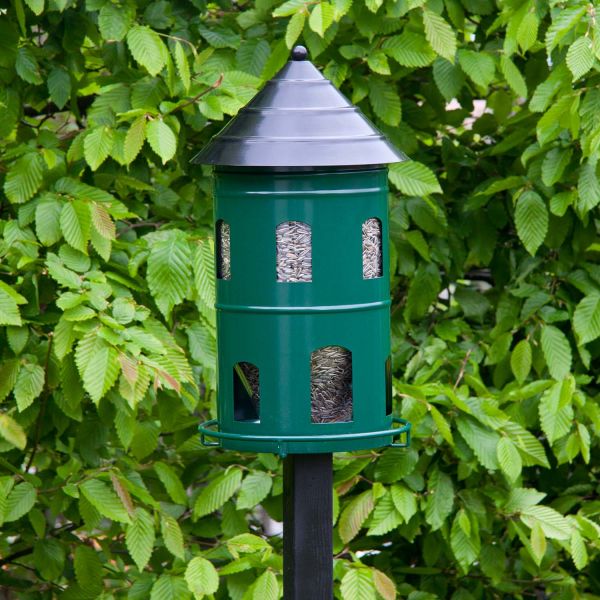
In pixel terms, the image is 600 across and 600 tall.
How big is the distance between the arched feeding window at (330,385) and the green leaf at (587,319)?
1.22 meters

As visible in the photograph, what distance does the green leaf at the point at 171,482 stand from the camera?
10.3ft

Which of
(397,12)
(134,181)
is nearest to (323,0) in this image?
(397,12)

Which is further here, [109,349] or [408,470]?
[408,470]

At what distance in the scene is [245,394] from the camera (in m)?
2.30

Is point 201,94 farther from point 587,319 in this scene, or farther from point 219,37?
point 587,319

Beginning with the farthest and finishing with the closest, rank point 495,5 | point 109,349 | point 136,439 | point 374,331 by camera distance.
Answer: point 495,5
point 136,439
point 109,349
point 374,331

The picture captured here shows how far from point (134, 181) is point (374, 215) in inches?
36.4

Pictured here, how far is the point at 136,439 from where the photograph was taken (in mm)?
3109

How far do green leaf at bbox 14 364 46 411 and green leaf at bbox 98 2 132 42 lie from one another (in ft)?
2.75

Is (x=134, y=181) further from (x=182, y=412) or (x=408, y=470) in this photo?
(x=408, y=470)

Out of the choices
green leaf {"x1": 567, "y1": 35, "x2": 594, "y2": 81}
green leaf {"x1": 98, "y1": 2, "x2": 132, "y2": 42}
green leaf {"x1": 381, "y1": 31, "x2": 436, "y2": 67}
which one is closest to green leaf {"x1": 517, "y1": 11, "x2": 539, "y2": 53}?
green leaf {"x1": 567, "y1": 35, "x2": 594, "y2": 81}

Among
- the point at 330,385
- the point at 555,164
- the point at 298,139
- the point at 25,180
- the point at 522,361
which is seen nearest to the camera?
the point at 298,139

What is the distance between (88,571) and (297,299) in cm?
127

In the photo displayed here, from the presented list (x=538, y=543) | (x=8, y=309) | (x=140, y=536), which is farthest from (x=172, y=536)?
(x=538, y=543)
